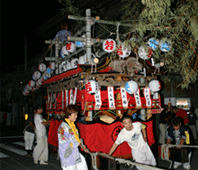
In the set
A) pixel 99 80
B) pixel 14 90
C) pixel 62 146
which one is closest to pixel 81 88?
pixel 99 80

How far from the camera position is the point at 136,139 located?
615 cm

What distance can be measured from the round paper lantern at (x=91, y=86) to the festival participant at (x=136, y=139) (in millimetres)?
2481

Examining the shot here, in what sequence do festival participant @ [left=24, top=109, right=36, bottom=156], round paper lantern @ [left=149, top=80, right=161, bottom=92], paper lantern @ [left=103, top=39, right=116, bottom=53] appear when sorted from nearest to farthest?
1. paper lantern @ [left=103, top=39, right=116, bottom=53]
2. round paper lantern @ [left=149, top=80, right=161, bottom=92]
3. festival participant @ [left=24, top=109, right=36, bottom=156]

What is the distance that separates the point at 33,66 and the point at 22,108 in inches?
217

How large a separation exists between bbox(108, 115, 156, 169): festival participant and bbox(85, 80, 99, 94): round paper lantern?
8.14ft

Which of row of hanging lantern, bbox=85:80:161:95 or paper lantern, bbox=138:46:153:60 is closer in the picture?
row of hanging lantern, bbox=85:80:161:95

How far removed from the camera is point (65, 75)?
10.1 meters

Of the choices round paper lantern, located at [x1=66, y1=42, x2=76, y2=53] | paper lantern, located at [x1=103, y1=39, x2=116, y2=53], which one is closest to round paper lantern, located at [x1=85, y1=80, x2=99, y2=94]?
paper lantern, located at [x1=103, y1=39, x2=116, y2=53]

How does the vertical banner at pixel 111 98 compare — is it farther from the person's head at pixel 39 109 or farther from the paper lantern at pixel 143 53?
the person's head at pixel 39 109

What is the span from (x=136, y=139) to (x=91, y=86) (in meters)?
2.73

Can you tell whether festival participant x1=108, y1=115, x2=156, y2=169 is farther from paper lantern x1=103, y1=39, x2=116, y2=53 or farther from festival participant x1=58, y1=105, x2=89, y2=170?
paper lantern x1=103, y1=39, x2=116, y2=53

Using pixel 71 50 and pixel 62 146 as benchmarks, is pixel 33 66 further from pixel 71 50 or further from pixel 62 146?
pixel 62 146

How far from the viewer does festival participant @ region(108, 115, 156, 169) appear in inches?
235

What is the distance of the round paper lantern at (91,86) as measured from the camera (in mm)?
8218
